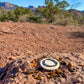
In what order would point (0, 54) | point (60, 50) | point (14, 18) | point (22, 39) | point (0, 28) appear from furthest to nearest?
point (14, 18) < point (0, 28) < point (22, 39) < point (60, 50) < point (0, 54)

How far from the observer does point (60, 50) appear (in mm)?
4301

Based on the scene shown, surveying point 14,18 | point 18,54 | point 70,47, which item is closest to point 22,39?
point 18,54

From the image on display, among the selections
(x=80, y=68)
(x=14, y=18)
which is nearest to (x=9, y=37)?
(x=80, y=68)

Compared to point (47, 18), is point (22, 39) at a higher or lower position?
lower

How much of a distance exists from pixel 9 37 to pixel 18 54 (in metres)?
1.91

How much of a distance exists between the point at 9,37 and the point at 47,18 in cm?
609

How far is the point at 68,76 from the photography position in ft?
6.74

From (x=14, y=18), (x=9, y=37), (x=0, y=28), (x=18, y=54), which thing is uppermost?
(x=14, y=18)

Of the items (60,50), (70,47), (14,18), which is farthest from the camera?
(14,18)

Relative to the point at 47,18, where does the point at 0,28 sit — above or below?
below

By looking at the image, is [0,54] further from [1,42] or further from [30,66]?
[30,66]

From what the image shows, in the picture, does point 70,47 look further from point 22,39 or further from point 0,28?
point 0,28

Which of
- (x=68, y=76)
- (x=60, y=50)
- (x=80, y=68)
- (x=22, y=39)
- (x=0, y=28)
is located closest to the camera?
(x=68, y=76)

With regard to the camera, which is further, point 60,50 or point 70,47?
point 70,47
